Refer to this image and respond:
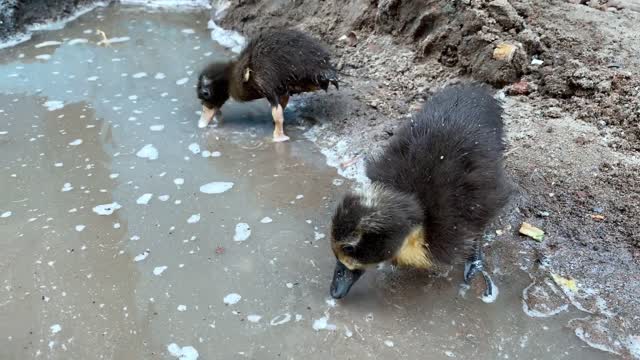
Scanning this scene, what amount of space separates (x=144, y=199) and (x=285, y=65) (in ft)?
6.55

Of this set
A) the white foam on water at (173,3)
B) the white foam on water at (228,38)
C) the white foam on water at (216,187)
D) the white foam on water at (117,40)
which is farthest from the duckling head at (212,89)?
the white foam on water at (173,3)

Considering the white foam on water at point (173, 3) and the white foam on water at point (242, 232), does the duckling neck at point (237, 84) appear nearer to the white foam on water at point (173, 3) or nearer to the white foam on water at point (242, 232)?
the white foam on water at point (242, 232)

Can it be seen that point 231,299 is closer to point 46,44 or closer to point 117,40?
point 117,40

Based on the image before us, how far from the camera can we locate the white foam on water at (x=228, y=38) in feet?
26.1

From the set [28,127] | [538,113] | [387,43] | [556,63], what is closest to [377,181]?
[538,113]

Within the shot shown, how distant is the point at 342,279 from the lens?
342 centimetres

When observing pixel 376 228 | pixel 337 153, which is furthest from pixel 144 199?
pixel 376 228

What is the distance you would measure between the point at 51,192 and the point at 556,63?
478 cm

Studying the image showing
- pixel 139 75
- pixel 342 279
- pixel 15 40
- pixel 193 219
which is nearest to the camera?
pixel 342 279

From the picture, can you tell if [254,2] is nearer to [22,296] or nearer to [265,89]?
[265,89]

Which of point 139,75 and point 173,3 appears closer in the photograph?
point 139,75

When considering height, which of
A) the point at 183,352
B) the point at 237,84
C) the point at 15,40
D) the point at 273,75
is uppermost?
the point at 273,75

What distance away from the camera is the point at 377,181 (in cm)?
344

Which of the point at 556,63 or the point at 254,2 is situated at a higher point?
the point at 556,63
